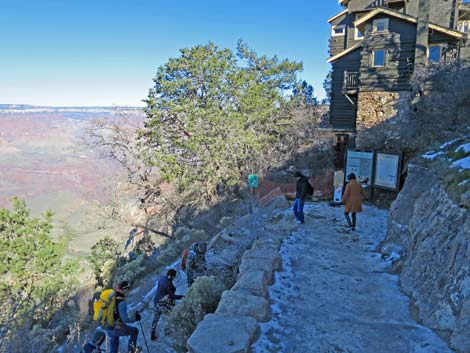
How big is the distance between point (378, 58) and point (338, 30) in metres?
5.94

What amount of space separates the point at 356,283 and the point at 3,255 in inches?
691

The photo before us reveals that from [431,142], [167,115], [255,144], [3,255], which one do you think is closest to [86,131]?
[167,115]

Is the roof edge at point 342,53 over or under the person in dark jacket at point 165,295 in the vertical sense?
over

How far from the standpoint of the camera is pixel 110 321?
4.65 meters

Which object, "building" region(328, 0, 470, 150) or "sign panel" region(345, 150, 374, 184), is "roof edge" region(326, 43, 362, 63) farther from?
"sign panel" region(345, 150, 374, 184)

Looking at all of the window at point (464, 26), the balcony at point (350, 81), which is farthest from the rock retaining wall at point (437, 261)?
the window at point (464, 26)

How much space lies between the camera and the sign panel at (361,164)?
10305mm

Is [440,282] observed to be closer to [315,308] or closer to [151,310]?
[315,308]

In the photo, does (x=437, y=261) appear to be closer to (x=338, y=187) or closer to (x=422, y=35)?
(x=338, y=187)

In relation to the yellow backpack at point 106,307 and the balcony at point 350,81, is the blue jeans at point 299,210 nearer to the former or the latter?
the yellow backpack at point 106,307

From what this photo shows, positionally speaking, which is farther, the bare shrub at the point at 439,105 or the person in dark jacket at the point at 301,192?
the bare shrub at the point at 439,105

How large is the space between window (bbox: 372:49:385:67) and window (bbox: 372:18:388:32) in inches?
39.2

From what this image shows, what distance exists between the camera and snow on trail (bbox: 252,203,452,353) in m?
3.02

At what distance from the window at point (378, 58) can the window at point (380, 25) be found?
0.99 m
